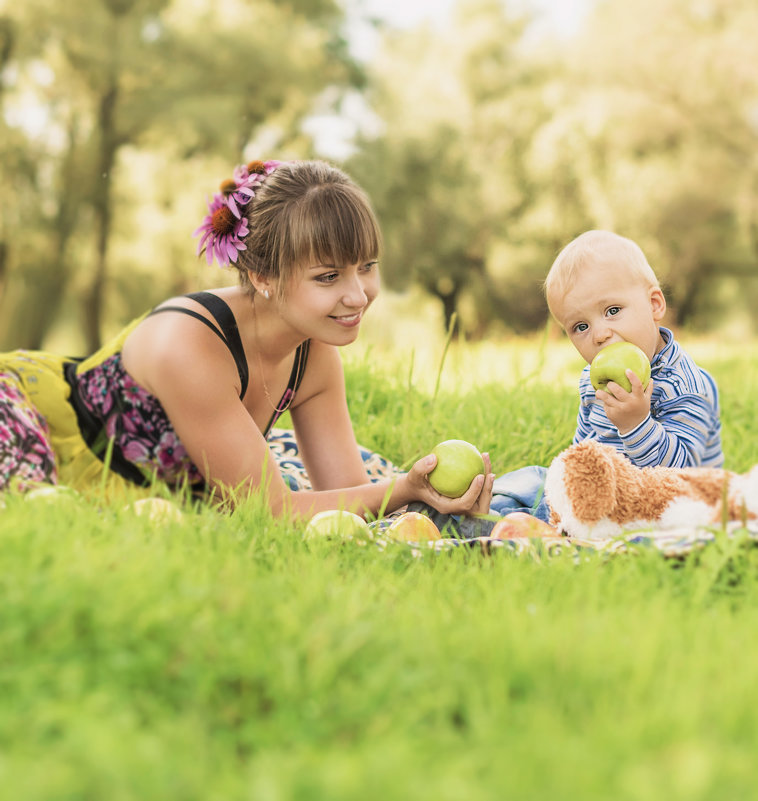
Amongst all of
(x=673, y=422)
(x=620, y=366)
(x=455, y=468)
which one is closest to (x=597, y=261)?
(x=620, y=366)

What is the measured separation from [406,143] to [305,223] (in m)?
21.5

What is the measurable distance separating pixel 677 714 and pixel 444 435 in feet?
9.25

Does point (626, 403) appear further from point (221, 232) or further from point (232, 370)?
point (221, 232)

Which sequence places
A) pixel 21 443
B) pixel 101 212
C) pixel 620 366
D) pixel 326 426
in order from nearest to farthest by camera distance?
pixel 620 366, pixel 21 443, pixel 326 426, pixel 101 212

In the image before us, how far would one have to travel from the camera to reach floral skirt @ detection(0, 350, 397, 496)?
9.74ft

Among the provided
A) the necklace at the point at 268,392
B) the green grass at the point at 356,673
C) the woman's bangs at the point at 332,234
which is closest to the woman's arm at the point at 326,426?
the necklace at the point at 268,392

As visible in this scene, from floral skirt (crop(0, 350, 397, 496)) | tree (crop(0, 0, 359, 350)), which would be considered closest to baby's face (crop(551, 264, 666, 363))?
floral skirt (crop(0, 350, 397, 496))

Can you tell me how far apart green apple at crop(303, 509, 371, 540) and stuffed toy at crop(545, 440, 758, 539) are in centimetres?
63

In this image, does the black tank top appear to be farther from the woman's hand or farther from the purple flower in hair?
the woman's hand

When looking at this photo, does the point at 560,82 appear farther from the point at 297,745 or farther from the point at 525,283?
the point at 297,745

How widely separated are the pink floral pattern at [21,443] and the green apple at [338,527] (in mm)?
941

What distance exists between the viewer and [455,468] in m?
2.91

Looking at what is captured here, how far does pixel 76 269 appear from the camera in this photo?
1964cm

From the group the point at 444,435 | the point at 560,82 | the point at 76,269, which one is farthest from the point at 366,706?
the point at 560,82
